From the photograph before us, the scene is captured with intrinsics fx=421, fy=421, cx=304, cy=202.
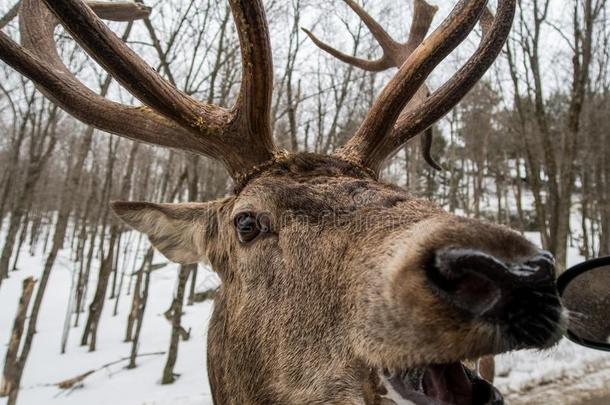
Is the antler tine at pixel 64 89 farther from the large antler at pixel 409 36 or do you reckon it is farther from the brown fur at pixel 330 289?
the large antler at pixel 409 36

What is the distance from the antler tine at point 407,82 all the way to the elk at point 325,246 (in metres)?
0.01

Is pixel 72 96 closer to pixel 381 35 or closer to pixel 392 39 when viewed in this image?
pixel 381 35

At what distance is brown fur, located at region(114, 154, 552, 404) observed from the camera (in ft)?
4.41

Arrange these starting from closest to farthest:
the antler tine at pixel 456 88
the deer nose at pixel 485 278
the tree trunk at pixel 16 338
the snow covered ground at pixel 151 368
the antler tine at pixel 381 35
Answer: the deer nose at pixel 485 278 → the antler tine at pixel 456 88 → the antler tine at pixel 381 35 → the snow covered ground at pixel 151 368 → the tree trunk at pixel 16 338

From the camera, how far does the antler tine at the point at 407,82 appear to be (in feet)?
9.43

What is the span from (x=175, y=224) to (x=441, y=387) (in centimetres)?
242

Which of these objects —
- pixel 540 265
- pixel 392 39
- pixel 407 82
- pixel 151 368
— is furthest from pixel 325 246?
pixel 151 368

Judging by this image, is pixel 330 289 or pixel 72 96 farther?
pixel 72 96

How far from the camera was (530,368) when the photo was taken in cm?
765

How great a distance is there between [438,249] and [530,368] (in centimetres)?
787

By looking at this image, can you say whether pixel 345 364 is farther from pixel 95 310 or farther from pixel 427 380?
pixel 95 310

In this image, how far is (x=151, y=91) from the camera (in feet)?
9.08

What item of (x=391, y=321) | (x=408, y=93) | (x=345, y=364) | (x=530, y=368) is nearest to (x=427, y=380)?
(x=391, y=321)

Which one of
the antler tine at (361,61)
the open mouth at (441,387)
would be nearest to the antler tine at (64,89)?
the open mouth at (441,387)
